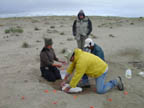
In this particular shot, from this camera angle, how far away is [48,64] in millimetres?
4852

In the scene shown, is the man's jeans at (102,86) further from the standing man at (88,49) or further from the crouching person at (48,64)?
the crouching person at (48,64)

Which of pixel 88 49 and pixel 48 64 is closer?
pixel 48 64

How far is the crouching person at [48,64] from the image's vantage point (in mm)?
4766

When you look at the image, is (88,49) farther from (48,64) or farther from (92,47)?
(48,64)

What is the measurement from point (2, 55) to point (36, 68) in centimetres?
241

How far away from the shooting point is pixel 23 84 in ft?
14.9

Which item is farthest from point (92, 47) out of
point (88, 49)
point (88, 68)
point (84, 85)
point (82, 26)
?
point (82, 26)

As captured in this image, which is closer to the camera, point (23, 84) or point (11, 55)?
point (23, 84)

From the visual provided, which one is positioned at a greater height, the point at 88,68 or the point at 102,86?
the point at 88,68

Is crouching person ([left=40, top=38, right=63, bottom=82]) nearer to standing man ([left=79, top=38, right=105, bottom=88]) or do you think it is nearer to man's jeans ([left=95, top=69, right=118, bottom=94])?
standing man ([left=79, top=38, right=105, bottom=88])

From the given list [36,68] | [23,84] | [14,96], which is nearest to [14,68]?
[36,68]

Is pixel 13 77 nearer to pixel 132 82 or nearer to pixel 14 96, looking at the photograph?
pixel 14 96

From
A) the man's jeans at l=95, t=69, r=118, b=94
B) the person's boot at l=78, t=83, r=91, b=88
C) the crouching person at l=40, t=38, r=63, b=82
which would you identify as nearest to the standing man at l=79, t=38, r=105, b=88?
the person's boot at l=78, t=83, r=91, b=88

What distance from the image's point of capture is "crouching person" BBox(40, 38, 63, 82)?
4.77m
